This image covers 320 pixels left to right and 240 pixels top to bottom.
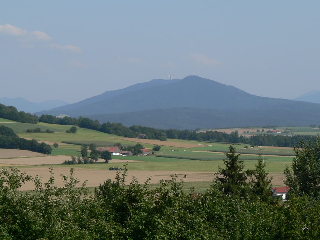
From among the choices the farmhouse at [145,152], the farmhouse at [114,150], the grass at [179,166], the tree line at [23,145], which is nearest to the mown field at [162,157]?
the grass at [179,166]

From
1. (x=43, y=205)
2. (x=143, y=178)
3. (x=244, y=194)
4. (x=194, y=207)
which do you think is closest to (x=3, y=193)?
(x=43, y=205)

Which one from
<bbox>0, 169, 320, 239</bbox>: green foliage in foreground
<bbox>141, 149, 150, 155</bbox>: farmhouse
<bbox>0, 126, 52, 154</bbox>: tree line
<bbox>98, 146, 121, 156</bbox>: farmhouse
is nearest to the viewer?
<bbox>0, 169, 320, 239</bbox>: green foliage in foreground

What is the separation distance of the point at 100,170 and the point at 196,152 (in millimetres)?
57075

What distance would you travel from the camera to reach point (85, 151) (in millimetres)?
135750

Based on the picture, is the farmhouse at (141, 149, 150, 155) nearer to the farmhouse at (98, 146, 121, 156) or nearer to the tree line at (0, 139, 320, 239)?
the farmhouse at (98, 146, 121, 156)

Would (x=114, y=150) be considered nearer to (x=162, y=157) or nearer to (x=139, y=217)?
(x=162, y=157)

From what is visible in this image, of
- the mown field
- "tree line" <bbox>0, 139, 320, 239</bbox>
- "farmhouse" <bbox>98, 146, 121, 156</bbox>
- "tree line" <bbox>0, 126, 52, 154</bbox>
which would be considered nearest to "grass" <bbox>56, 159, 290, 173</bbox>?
the mown field

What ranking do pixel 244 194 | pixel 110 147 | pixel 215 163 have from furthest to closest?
pixel 110 147, pixel 215 163, pixel 244 194

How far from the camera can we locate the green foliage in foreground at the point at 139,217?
29.6m

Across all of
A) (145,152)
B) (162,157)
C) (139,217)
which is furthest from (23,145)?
(139,217)

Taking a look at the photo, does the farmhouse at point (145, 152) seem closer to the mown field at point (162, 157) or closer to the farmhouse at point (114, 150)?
the mown field at point (162, 157)

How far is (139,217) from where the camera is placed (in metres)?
31.2

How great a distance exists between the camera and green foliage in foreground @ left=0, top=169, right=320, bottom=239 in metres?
29.6

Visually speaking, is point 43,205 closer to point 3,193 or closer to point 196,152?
point 3,193
